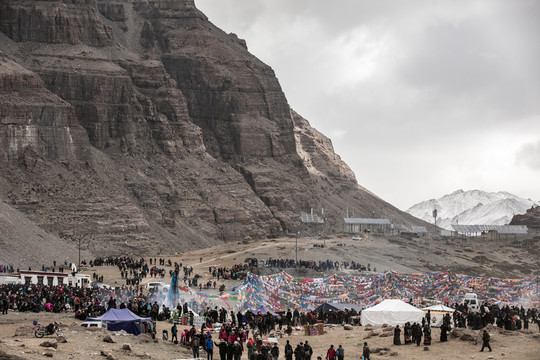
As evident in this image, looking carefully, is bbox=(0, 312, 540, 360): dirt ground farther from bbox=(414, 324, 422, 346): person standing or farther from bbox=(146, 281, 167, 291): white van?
bbox=(146, 281, 167, 291): white van

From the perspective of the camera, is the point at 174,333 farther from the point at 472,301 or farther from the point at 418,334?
the point at 472,301

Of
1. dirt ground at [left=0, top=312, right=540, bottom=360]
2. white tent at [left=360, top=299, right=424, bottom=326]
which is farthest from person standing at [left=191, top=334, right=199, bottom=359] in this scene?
white tent at [left=360, top=299, right=424, bottom=326]

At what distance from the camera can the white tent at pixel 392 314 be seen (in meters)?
67.2

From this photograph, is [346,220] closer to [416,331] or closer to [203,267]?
[203,267]

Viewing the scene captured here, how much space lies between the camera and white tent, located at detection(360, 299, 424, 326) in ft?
221

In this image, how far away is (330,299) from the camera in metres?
77.8

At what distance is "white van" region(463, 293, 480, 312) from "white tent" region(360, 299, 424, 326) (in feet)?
32.2

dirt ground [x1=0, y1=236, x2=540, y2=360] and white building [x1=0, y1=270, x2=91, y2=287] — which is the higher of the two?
white building [x1=0, y1=270, x2=91, y2=287]

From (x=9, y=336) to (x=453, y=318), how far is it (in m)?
28.0

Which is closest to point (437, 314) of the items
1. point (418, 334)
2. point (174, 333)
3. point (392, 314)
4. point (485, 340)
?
point (392, 314)

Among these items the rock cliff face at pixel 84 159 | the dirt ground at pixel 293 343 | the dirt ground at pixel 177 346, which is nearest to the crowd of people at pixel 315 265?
the rock cliff face at pixel 84 159

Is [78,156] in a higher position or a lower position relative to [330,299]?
higher

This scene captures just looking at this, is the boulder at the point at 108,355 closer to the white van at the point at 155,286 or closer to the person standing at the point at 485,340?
the person standing at the point at 485,340

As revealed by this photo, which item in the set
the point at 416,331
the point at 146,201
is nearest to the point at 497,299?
the point at 416,331
